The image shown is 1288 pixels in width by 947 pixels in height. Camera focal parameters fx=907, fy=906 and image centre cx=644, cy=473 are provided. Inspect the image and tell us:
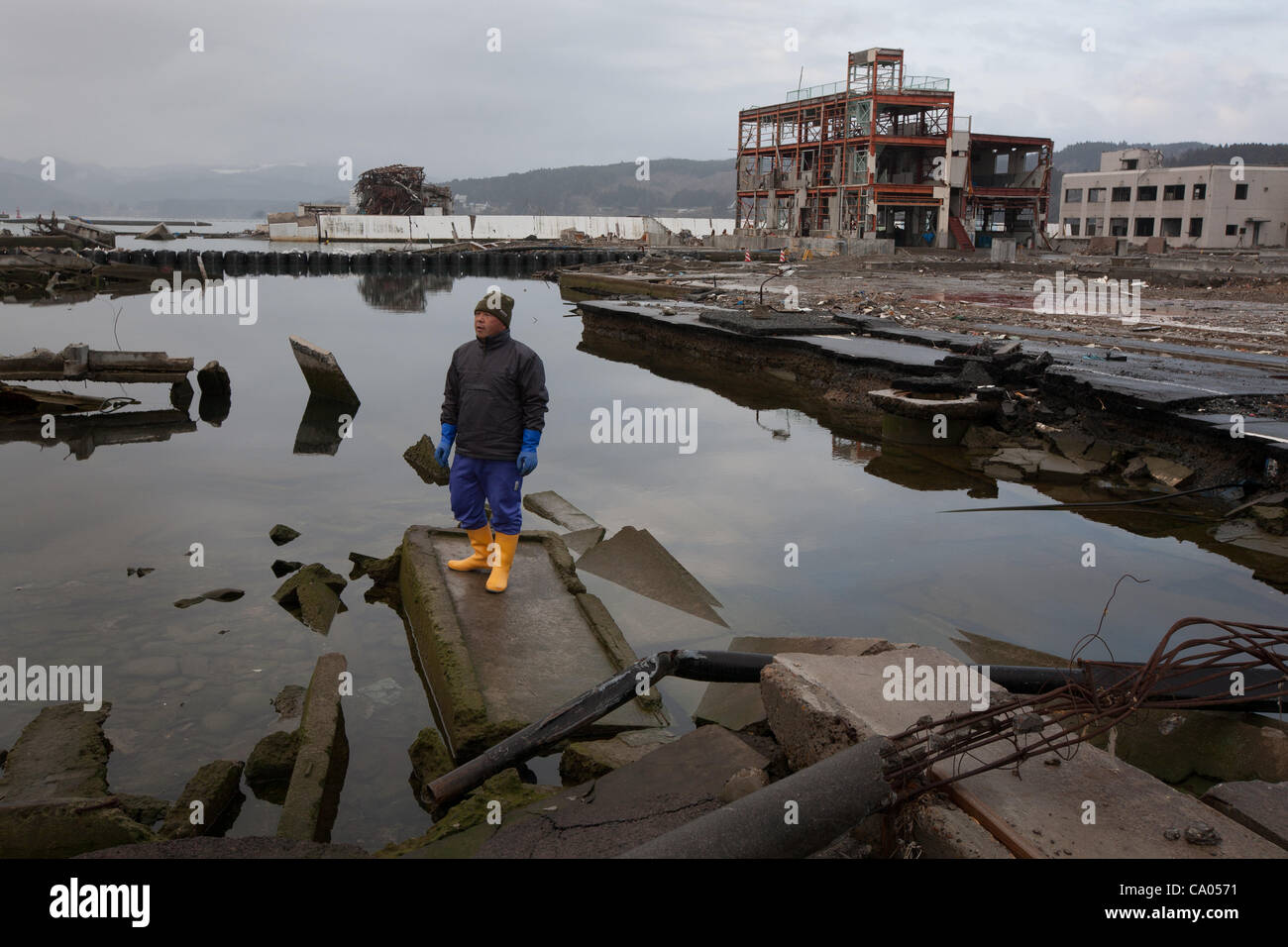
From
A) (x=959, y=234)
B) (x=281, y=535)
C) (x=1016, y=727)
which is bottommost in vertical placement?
(x=281, y=535)

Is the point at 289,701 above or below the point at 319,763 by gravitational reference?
below

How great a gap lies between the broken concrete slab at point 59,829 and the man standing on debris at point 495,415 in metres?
2.75

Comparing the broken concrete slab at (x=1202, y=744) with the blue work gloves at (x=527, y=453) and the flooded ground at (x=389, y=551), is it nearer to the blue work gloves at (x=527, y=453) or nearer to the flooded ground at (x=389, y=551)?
the flooded ground at (x=389, y=551)

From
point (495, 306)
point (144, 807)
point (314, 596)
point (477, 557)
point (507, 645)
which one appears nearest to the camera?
point (144, 807)

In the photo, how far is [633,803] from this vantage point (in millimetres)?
3598

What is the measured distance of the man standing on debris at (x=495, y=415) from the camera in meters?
5.75

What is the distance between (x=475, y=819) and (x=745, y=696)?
1674 millimetres

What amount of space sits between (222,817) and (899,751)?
3110 mm

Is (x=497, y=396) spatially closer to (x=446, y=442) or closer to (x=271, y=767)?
(x=446, y=442)

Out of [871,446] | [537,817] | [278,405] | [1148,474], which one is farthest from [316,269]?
[537,817]

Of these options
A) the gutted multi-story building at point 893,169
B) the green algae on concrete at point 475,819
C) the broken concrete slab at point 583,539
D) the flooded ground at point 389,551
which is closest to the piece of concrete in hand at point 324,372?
the flooded ground at point 389,551

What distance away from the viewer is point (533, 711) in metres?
4.61

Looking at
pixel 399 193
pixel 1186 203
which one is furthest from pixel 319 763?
pixel 399 193

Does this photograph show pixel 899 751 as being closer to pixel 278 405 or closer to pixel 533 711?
pixel 533 711
